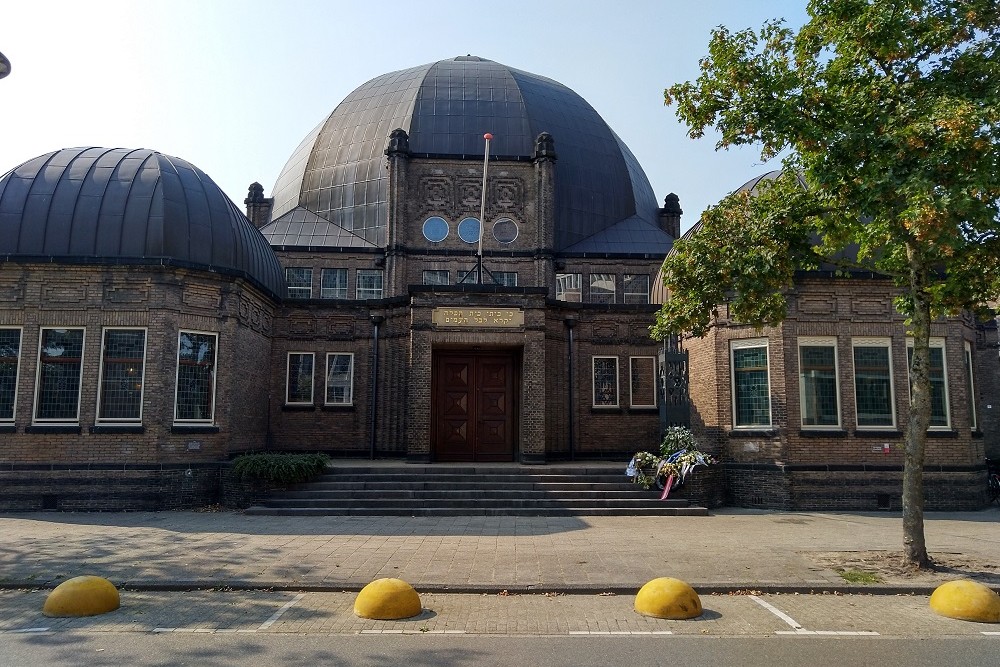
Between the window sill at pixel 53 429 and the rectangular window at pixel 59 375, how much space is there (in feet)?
0.48

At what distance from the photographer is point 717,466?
17.0 metres

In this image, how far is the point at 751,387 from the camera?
1747 cm

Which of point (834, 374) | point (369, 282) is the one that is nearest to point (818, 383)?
point (834, 374)

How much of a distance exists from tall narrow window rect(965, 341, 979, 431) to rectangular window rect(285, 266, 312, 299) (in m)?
20.6

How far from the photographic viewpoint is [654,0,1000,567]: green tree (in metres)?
9.07

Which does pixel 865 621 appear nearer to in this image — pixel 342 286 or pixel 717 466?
pixel 717 466

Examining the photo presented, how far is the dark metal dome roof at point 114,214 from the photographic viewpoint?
16375 mm

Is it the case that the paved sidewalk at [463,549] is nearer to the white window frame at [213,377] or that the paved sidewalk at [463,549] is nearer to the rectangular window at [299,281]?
the white window frame at [213,377]

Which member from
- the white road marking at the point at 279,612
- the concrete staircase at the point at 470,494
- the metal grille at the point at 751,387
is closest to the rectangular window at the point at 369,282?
the concrete staircase at the point at 470,494

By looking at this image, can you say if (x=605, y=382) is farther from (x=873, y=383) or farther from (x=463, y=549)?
(x=463, y=549)

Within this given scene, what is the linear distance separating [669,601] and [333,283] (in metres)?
20.7

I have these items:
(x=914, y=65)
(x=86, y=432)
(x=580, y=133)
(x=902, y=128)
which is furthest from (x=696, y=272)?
(x=580, y=133)

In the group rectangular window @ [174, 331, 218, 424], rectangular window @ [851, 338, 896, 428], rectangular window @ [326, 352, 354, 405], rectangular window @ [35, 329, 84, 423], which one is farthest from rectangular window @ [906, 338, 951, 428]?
rectangular window @ [35, 329, 84, 423]

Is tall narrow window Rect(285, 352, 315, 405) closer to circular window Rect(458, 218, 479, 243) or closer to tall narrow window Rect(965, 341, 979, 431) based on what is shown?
circular window Rect(458, 218, 479, 243)
